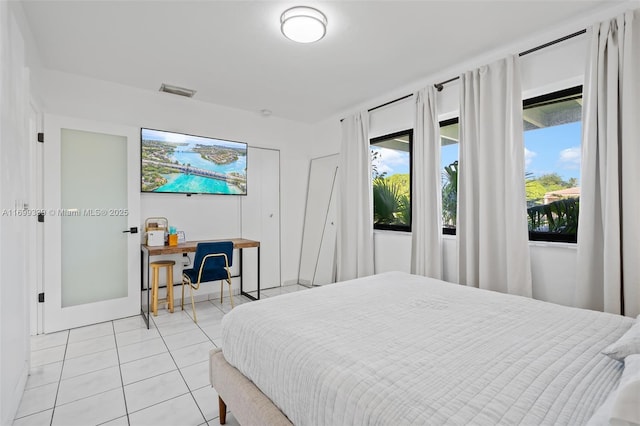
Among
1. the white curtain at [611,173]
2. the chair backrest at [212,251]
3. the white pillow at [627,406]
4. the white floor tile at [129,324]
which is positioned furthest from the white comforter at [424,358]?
the white floor tile at [129,324]

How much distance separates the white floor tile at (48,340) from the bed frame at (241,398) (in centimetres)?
198

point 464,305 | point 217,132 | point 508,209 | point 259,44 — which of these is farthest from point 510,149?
point 217,132

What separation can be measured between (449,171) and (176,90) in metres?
3.18

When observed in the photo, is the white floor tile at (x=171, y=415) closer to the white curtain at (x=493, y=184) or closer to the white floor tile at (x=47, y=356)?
the white floor tile at (x=47, y=356)

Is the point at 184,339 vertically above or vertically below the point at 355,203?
below

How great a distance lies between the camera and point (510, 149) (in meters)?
2.53

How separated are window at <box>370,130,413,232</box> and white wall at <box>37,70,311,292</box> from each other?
1.32m

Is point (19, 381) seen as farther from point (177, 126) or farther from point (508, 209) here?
point (508, 209)

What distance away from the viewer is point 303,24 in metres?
2.21

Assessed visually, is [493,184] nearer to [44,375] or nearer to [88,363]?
[88,363]

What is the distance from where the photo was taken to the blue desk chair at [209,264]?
10.8 feet

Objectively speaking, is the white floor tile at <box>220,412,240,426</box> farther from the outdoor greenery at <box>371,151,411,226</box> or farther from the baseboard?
the outdoor greenery at <box>371,151,411,226</box>

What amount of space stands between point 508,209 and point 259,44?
2464mm

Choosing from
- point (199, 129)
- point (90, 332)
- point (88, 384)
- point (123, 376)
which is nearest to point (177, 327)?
point (90, 332)
